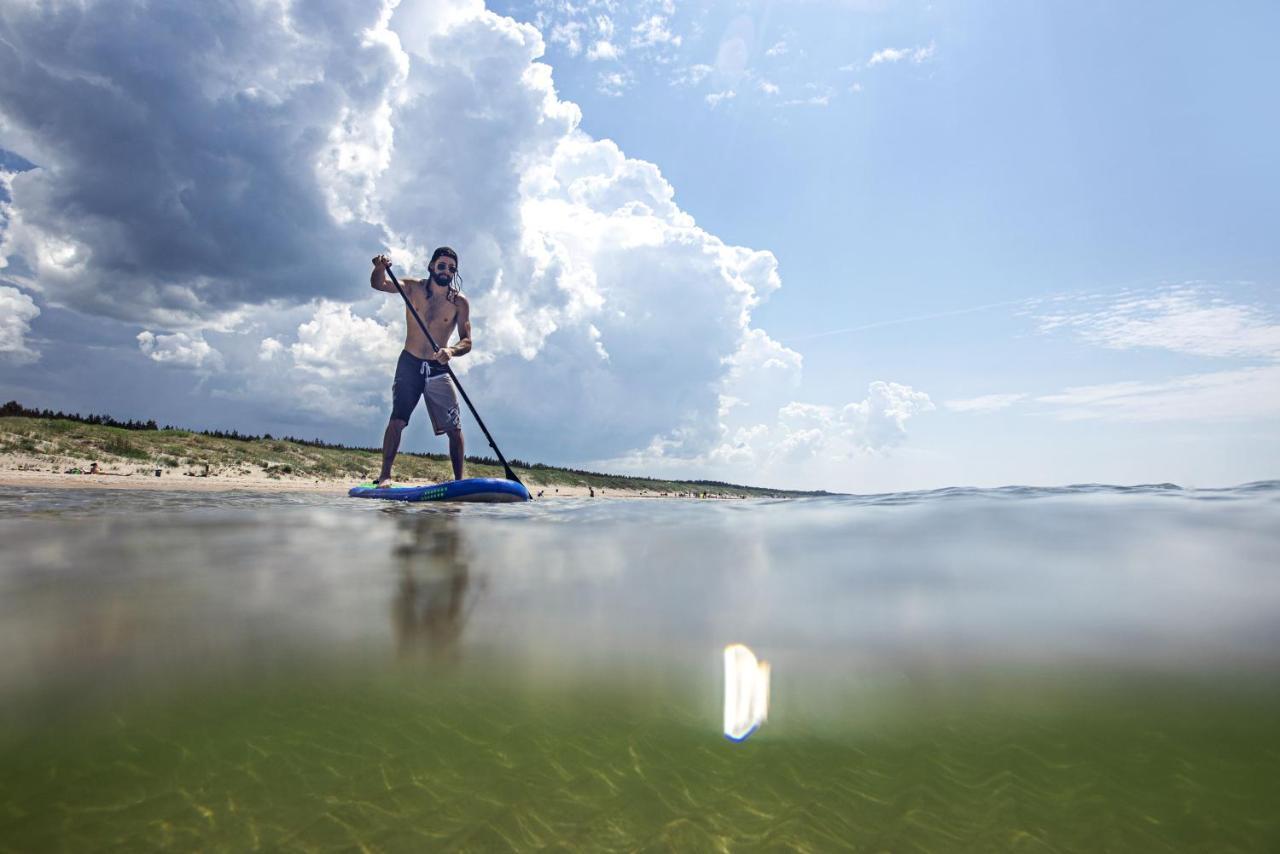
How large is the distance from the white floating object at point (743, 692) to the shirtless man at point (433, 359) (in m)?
13.9

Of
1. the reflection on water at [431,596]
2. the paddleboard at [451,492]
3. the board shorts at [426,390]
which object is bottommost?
the reflection on water at [431,596]

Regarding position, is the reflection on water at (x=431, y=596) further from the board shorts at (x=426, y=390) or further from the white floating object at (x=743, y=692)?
the board shorts at (x=426, y=390)

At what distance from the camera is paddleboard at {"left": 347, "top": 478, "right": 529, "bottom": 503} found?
14999 mm

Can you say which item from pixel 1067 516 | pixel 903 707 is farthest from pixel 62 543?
pixel 1067 516

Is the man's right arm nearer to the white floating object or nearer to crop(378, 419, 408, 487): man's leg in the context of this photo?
crop(378, 419, 408, 487): man's leg

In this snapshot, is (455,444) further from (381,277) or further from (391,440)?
(381,277)

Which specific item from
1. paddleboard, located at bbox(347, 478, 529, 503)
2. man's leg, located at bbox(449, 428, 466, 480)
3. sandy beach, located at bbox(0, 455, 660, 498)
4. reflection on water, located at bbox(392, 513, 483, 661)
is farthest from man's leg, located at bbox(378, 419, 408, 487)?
reflection on water, located at bbox(392, 513, 483, 661)

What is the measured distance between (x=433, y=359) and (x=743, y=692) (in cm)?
1484

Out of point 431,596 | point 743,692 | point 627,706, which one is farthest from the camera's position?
point 431,596

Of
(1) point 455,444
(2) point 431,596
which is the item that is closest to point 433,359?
(1) point 455,444

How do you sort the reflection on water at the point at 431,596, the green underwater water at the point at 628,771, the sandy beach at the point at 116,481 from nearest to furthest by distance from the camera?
the green underwater water at the point at 628,771, the reflection on water at the point at 431,596, the sandy beach at the point at 116,481

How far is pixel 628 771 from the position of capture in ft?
7.53

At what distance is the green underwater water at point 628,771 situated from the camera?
1.92 m

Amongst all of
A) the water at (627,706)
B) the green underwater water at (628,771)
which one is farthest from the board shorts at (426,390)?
the green underwater water at (628,771)
